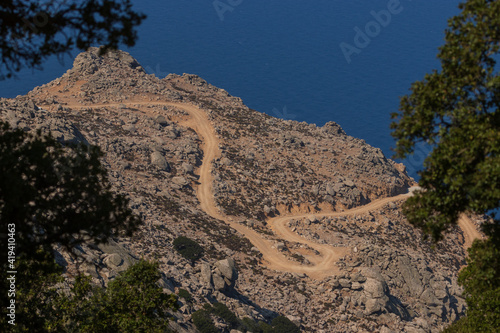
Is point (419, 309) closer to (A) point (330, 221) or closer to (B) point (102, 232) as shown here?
(A) point (330, 221)

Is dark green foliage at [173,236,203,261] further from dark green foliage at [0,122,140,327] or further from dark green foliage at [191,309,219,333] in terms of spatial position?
dark green foliage at [0,122,140,327]

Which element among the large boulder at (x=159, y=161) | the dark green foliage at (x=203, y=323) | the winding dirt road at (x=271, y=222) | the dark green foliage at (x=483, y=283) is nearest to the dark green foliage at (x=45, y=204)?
the dark green foliage at (x=483, y=283)

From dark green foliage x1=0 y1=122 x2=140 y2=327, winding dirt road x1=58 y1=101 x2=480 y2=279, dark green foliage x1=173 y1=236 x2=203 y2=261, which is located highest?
winding dirt road x1=58 y1=101 x2=480 y2=279

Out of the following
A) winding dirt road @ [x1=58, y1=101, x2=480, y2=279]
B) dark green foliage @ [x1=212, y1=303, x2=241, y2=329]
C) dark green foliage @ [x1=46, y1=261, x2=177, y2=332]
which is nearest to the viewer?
dark green foliage @ [x1=46, y1=261, x2=177, y2=332]

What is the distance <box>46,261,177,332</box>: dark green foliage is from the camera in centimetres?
2059

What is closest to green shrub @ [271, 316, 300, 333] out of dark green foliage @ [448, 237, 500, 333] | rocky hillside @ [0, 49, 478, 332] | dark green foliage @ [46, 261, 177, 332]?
rocky hillside @ [0, 49, 478, 332]

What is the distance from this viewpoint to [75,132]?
224ft

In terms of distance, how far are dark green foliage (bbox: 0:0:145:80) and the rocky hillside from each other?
794 inches

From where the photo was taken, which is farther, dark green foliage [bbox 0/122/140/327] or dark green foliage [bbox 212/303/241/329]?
dark green foliage [bbox 212/303/241/329]

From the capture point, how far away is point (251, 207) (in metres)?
75.5

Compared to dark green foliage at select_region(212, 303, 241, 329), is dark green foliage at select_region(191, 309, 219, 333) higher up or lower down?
lower down

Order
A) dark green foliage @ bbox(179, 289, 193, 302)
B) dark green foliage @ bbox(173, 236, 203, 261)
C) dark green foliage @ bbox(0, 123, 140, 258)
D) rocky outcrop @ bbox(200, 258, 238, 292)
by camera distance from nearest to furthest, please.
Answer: dark green foliage @ bbox(0, 123, 140, 258)
dark green foliage @ bbox(179, 289, 193, 302)
rocky outcrop @ bbox(200, 258, 238, 292)
dark green foliage @ bbox(173, 236, 203, 261)

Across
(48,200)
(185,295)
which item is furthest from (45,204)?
(185,295)

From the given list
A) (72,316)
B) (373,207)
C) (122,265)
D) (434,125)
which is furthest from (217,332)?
(373,207)
